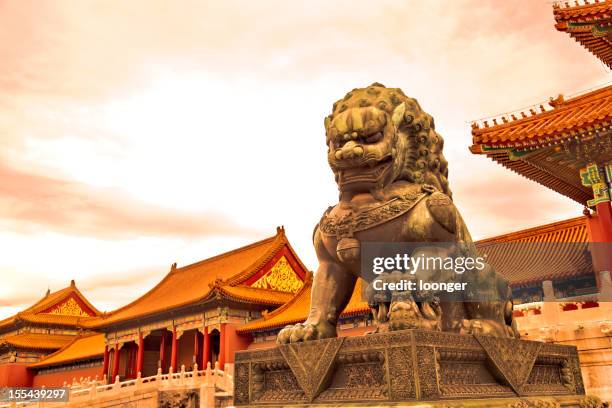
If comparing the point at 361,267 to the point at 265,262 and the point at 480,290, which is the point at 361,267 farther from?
the point at 265,262

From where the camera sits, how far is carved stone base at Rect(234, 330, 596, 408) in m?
2.40

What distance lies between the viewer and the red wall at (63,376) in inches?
1090

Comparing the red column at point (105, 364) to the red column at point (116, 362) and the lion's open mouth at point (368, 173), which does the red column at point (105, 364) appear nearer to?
the red column at point (116, 362)

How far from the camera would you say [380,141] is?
3049 mm

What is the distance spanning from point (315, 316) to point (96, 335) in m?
31.6

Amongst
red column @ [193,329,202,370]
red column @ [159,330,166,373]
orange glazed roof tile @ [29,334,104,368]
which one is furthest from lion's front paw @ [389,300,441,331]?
orange glazed roof tile @ [29,334,104,368]

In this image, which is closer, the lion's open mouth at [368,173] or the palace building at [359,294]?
the lion's open mouth at [368,173]

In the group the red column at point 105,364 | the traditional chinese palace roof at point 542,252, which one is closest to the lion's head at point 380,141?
the traditional chinese palace roof at point 542,252

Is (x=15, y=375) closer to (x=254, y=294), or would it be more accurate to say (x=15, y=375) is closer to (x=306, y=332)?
(x=254, y=294)

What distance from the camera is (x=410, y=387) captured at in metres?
2.36

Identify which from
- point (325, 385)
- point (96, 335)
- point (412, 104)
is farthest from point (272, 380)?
point (96, 335)

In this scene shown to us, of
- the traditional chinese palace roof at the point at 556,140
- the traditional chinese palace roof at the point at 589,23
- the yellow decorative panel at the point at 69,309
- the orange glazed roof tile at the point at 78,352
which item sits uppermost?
the traditional chinese palace roof at the point at 589,23

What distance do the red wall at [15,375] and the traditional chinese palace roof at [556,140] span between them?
30.1m

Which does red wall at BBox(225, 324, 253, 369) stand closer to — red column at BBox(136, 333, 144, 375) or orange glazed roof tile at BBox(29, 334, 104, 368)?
red column at BBox(136, 333, 144, 375)
